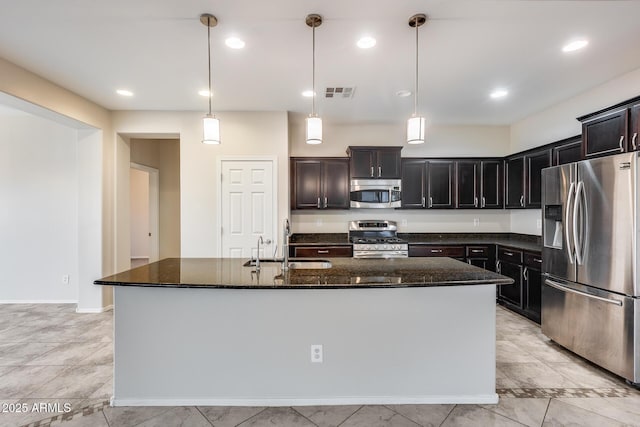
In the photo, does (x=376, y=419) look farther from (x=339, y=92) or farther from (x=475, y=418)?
(x=339, y=92)

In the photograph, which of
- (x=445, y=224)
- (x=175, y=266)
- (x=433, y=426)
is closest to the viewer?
(x=433, y=426)

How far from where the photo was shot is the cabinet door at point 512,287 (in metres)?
4.07

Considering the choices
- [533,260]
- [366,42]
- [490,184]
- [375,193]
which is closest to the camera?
[366,42]

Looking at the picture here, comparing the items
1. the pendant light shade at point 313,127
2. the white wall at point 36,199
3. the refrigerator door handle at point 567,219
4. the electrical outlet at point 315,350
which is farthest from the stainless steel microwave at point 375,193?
the white wall at point 36,199

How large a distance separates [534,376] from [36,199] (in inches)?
258

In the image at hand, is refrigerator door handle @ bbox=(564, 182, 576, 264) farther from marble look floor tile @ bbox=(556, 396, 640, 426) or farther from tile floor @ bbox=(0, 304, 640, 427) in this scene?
marble look floor tile @ bbox=(556, 396, 640, 426)

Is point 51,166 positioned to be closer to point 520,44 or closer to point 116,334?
point 116,334

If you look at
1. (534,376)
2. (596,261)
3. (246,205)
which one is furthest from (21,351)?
(596,261)

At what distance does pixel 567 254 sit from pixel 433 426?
2150mm

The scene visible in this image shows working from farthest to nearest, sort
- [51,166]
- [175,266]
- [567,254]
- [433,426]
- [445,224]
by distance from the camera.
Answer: [445,224], [51,166], [567,254], [175,266], [433,426]

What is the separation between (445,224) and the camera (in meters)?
5.24

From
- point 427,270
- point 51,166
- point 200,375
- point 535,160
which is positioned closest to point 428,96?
point 535,160

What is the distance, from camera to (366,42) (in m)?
2.63

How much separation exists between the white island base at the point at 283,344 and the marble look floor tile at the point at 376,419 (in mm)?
76
